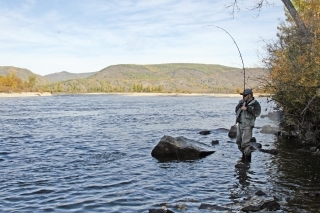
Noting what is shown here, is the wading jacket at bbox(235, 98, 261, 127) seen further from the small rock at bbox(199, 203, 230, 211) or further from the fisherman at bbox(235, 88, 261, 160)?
the small rock at bbox(199, 203, 230, 211)

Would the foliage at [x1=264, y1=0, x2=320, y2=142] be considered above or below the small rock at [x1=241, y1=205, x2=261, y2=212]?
above

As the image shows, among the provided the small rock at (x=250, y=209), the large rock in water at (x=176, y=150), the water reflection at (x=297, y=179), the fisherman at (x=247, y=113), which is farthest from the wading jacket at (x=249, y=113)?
the small rock at (x=250, y=209)

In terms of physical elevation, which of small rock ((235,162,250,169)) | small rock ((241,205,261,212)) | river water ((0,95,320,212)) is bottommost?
river water ((0,95,320,212))

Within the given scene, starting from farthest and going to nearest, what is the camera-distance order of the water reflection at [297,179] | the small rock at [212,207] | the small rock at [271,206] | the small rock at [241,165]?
1. the small rock at [241,165]
2. the water reflection at [297,179]
3. the small rock at [212,207]
4. the small rock at [271,206]

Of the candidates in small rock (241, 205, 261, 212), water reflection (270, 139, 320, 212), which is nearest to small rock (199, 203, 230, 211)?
small rock (241, 205, 261, 212)

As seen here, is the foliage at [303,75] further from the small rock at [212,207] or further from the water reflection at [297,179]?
the small rock at [212,207]

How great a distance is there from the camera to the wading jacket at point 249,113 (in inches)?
476

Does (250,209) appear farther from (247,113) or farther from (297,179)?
(247,113)

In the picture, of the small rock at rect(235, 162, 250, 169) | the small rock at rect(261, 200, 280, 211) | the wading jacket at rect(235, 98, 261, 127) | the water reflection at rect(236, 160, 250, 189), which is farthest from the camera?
the small rock at rect(235, 162, 250, 169)

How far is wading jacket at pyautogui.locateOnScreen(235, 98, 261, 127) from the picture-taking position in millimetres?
12094

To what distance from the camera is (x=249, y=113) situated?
12305 mm

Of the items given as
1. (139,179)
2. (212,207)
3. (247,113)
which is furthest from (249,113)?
(212,207)

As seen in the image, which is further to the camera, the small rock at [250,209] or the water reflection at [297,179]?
the water reflection at [297,179]

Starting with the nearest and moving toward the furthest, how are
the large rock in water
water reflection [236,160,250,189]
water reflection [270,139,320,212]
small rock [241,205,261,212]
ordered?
small rock [241,205,261,212]
water reflection [270,139,320,212]
water reflection [236,160,250,189]
the large rock in water
